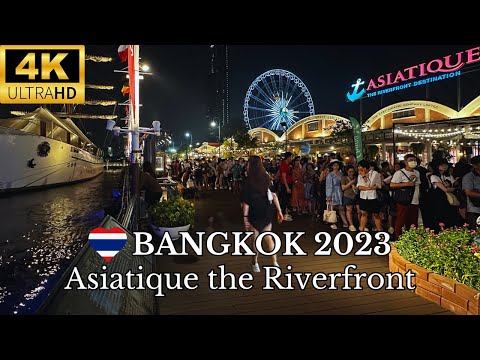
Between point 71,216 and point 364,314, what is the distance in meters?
Result: 8.71

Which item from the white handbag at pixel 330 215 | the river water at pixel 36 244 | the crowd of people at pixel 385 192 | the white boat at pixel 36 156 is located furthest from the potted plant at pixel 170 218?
the white boat at pixel 36 156

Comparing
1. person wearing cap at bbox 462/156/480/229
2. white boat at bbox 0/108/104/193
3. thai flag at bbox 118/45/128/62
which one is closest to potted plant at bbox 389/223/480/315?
person wearing cap at bbox 462/156/480/229

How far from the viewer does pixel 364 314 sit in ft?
11.2

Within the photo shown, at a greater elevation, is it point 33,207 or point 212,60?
point 212,60

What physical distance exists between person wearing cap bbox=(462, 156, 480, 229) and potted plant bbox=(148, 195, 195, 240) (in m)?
4.12

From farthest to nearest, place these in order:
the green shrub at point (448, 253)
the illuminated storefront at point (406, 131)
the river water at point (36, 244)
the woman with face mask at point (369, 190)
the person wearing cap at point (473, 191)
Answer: the illuminated storefront at point (406, 131), the woman with face mask at point (369, 190), the person wearing cap at point (473, 191), the river water at point (36, 244), the green shrub at point (448, 253)

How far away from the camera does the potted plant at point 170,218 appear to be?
589 cm

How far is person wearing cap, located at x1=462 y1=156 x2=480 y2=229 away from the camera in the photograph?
5.06 meters

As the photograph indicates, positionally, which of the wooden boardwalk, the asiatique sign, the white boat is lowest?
the wooden boardwalk

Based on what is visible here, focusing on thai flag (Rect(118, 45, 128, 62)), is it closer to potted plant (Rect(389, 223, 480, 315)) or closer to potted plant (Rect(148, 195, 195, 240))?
potted plant (Rect(148, 195, 195, 240))

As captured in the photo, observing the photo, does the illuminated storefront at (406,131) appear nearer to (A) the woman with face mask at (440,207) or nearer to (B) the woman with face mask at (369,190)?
(B) the woman with face mask at (369,190)

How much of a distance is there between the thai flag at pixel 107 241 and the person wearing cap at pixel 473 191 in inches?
181

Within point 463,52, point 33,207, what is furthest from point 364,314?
point 463,52
